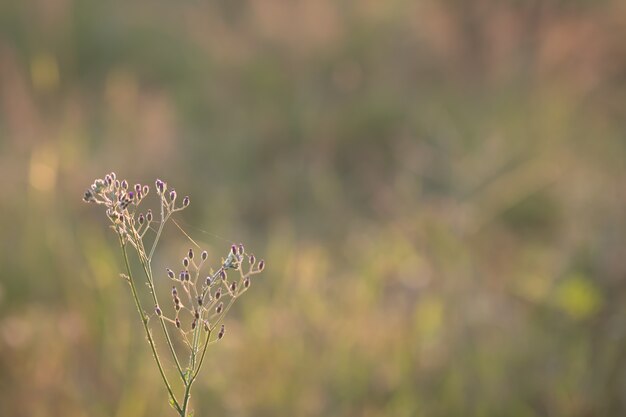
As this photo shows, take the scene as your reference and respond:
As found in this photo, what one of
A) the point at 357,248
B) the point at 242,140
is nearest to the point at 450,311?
the point at 357,248

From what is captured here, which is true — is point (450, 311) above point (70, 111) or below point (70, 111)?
below

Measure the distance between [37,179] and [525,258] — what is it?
6.61 feet

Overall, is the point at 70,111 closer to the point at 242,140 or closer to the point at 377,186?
the point at 242,140

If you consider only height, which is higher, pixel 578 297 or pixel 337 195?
pixel 337 195

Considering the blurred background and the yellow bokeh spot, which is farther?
the yellow bokeh spot

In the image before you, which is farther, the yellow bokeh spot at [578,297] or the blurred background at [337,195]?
the yellow bokeh spot at [578,297]

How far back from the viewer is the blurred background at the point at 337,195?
268 cm

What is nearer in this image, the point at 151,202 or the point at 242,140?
the point at 151,202

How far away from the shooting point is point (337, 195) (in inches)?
171

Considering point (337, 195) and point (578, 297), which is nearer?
point (578, 297)

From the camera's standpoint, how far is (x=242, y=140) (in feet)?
17.4

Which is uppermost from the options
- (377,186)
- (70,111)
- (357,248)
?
(70,111)

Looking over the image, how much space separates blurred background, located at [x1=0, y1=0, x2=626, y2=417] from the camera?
2680mm

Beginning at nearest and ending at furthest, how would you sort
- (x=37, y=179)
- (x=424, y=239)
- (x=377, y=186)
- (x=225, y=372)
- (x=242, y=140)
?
1. (x=225, y=372)
2. (x=37, y=179)
3. (x=424, y=239)
4. (x=377, y=186)
5. (x=242, y=140)
